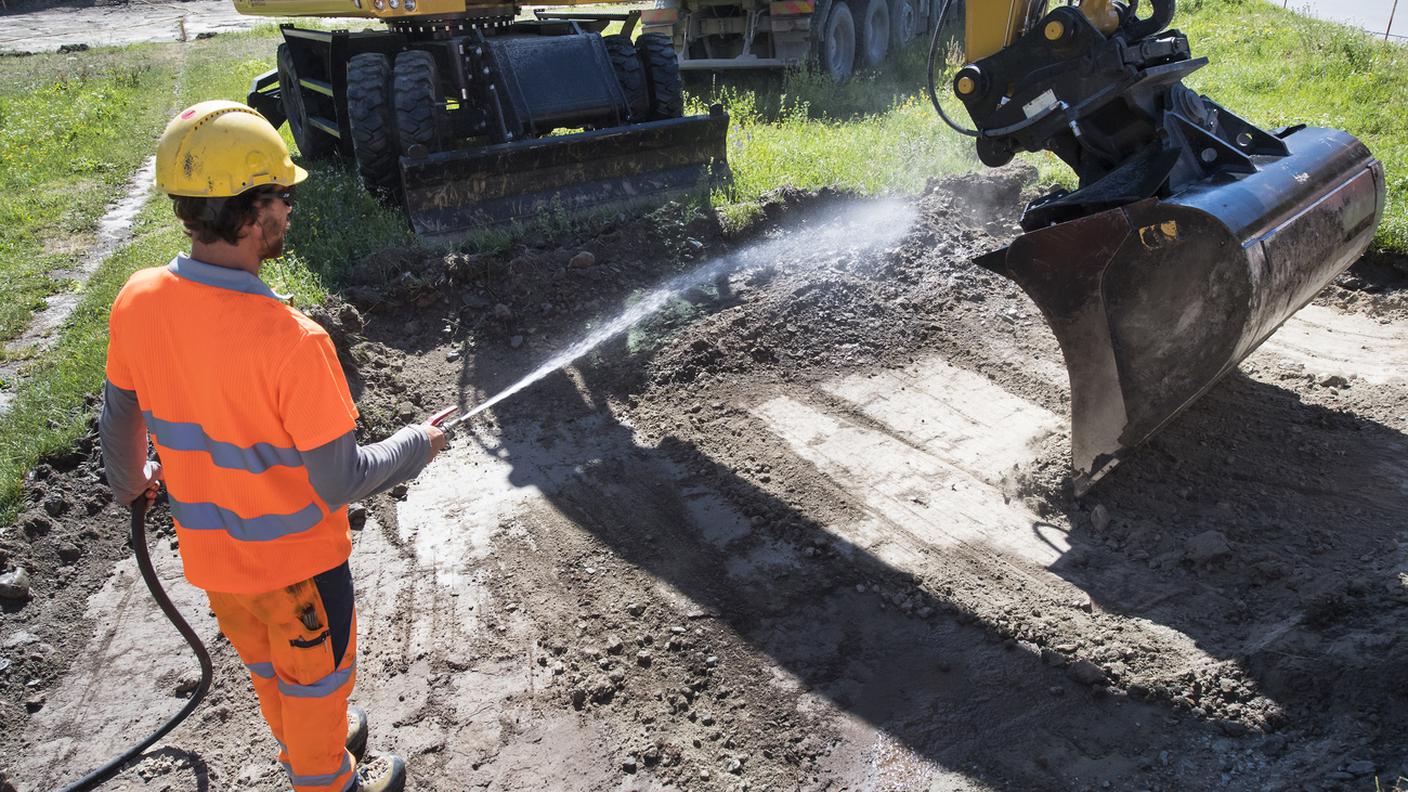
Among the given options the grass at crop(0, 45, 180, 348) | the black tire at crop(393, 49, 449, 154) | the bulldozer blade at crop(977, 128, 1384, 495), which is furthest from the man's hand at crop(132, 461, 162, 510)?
the black tire at crop(393, 49, 449, 154)

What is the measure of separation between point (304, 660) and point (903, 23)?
13502mm

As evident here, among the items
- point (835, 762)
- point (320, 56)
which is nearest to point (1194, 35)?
point (320, 56)

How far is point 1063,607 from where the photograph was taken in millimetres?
3516

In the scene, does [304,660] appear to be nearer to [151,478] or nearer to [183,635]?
[151,478]

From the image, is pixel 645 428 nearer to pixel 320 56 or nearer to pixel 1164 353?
pixel 1164 353

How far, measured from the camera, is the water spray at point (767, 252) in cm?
579

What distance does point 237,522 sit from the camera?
246cm

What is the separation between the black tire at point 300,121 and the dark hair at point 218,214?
322 inches

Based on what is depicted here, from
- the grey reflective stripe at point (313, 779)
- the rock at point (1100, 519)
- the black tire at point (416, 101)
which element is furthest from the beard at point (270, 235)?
the black tire at point (416, 101)

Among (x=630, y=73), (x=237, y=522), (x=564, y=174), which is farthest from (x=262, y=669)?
(x=630, y=73)

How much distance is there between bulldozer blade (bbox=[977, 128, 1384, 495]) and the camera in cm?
361

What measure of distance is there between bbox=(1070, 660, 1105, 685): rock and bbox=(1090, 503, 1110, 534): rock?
85cm

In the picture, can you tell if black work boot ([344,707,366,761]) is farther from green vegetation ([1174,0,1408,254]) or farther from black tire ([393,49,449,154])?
green vegetation ([1174,0,1408,254])

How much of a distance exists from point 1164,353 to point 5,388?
19.9 feet
